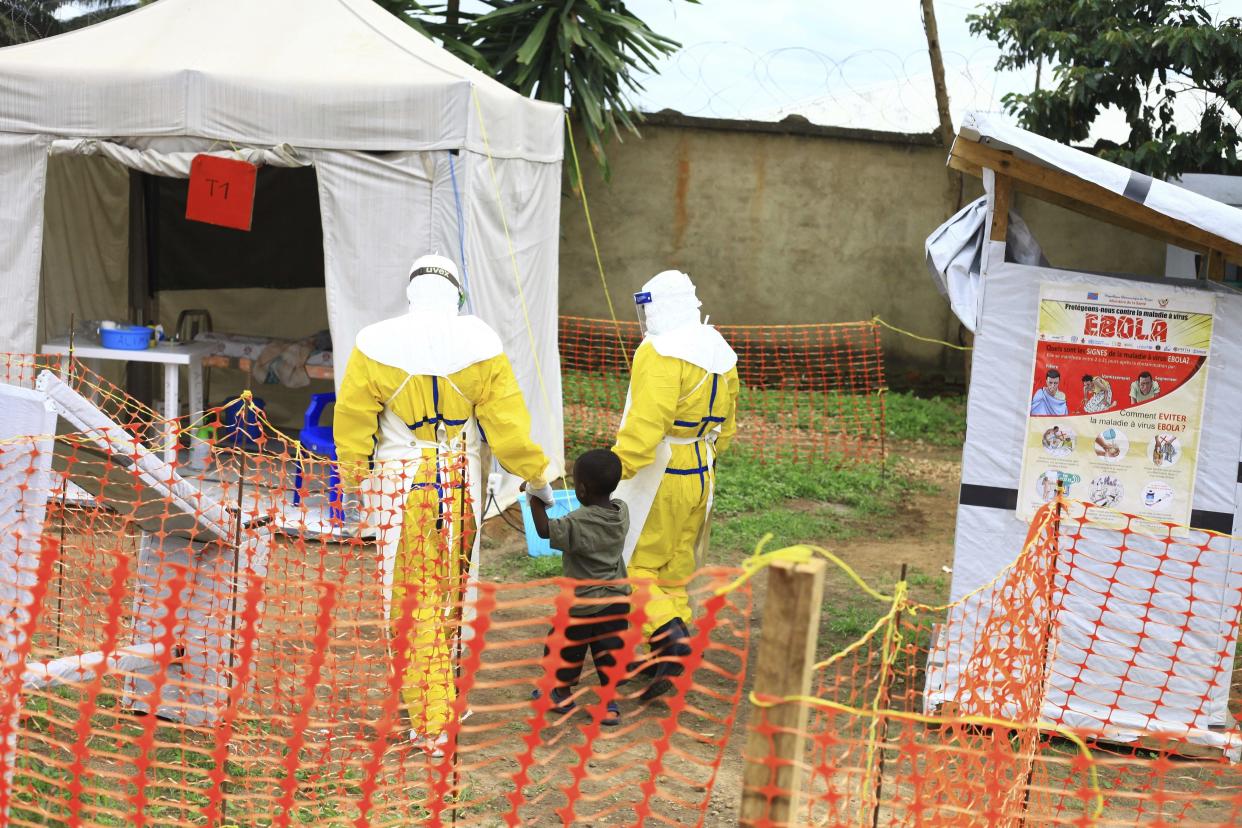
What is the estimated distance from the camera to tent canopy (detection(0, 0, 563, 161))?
22.5 feet

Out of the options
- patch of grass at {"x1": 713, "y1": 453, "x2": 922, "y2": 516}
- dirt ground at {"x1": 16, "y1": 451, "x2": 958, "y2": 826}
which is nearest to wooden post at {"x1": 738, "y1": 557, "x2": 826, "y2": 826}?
dirt ground at {"x1": 16, "y1": 451, "x2": 958, "y2": 826}

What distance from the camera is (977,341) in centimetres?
507

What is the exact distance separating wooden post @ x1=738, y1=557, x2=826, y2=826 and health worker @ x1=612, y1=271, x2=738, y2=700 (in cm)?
314

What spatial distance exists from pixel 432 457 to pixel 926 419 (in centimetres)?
750

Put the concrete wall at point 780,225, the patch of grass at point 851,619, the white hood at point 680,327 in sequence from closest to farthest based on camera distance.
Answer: the white hood at point 680,327, the patch of grass at point 851,619, the concrete wall at point 780,225

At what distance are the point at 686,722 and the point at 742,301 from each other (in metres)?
8.25

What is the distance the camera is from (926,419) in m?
11.6

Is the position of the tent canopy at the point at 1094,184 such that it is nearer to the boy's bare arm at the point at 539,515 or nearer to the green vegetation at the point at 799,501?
the boy's bare arm at the point at 539,515

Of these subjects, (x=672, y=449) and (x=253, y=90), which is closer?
(x=672, y=449)

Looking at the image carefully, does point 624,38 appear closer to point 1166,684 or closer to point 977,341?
point 977,341

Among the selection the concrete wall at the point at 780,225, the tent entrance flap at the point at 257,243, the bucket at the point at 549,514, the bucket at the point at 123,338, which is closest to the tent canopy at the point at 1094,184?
the bucket at the point at 549,514

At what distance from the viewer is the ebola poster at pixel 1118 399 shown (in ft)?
16.1

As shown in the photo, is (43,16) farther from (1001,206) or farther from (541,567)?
(1001,206)

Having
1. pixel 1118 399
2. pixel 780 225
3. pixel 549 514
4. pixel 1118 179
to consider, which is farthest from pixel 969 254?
pixel 780 225
